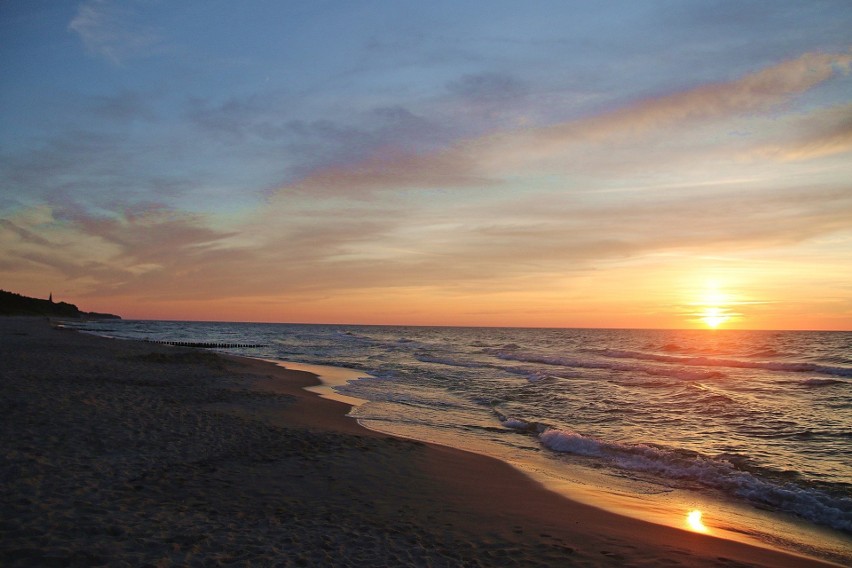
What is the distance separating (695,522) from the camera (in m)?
9.52

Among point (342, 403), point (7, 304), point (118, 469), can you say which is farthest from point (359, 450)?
point (7, 304)

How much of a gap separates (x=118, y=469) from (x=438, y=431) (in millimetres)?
10057

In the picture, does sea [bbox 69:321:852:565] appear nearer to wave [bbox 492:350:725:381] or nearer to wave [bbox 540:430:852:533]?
wave [bbox 540:430:852:533]

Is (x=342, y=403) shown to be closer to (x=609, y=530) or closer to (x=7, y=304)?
(x=609, y=530)

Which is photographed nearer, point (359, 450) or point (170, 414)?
point (359, 450)

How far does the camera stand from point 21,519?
257 inches

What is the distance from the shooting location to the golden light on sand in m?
9.09

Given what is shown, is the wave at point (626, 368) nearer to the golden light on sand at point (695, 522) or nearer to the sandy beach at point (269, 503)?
the golden light on sand at point (695, 522)

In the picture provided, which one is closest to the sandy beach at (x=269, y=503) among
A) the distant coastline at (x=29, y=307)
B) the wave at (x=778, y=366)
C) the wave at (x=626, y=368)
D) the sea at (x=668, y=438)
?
the sea at (x=668, y=438)

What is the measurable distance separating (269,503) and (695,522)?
7539 millimetres

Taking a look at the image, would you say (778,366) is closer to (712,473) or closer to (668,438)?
(668,438)

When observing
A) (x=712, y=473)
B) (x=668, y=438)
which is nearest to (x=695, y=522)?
(x=712, y=473)

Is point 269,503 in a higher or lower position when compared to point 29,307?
lower

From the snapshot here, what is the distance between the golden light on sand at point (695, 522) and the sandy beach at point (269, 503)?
17.5 inches
